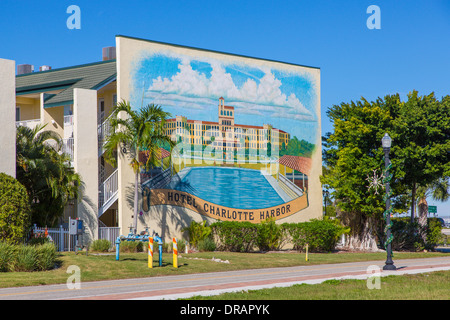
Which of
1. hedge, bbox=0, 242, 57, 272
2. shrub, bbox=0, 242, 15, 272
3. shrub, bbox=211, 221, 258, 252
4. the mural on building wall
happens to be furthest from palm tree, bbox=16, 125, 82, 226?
shrub, bbox=211, 221, 258, 252

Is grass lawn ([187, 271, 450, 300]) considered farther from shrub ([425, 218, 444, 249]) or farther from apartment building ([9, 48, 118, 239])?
shrub ([425, 218, 444, 249])

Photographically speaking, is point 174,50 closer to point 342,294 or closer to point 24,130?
point 24,130

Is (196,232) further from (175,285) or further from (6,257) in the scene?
(175,285)

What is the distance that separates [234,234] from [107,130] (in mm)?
8584

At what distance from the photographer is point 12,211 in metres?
21.2

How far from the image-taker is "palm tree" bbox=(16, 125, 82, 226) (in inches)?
1072

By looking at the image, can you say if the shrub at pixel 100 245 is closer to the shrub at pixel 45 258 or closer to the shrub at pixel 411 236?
the shrub at pixel 45 258

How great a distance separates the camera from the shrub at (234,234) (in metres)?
32.5

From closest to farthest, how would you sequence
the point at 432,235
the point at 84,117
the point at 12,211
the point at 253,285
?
the point at 253,285 → the point at 12,211 → the point at 84,117 → the point at 432,235

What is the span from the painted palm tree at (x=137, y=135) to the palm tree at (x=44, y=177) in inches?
96.6

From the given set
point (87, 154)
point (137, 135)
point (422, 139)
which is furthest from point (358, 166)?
point (87, 154)
